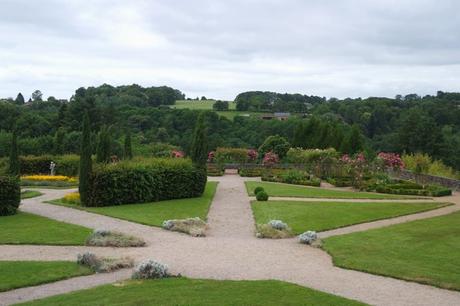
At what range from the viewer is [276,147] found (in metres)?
52.7

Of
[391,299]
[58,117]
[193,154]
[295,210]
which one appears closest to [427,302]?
[391,299]

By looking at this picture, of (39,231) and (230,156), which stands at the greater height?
(230,156)

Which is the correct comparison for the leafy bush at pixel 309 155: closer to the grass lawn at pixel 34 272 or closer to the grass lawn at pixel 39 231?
the grass lawn at pixel 39 231

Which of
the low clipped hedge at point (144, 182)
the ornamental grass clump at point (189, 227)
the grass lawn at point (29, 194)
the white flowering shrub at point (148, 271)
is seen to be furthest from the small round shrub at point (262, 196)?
the white flowering shrub at point (148, 271)

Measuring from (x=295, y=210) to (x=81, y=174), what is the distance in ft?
29.4

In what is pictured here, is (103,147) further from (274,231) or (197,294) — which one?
(197,294)

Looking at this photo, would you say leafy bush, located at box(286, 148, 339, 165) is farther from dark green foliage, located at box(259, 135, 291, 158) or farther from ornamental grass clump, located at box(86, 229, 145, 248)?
ornamental grass clump, located at box(86, 229, 145, 248)

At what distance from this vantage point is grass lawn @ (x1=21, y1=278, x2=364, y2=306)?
8.28 meters

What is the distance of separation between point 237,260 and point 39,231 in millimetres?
Answer: 6708

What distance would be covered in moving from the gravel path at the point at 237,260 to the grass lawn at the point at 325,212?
→ 33.1 inches

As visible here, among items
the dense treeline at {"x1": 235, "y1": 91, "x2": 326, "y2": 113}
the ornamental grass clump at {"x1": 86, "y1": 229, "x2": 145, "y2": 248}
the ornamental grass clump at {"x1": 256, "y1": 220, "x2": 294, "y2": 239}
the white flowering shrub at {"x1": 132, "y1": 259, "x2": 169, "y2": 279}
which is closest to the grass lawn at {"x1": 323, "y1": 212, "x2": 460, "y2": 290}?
the ornamental grass clump at {"x1": 256, "y1": 220, "x2": 294, "y2": 239}

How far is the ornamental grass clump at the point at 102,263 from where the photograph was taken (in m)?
11.0

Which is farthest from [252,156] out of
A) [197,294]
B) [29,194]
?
[197,294]

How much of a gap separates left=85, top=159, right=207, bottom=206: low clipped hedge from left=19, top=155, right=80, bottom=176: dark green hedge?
43.2ft
